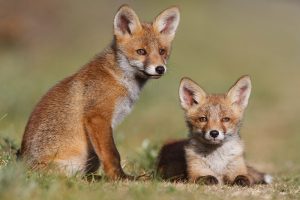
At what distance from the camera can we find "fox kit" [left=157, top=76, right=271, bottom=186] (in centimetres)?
924

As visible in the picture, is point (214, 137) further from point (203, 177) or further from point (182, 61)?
point (182, 61)

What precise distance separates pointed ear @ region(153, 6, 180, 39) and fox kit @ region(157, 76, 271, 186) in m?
0.70

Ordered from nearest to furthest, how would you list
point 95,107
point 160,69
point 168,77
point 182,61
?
point 95,107, point 160,69, point 168,77, point 182,61

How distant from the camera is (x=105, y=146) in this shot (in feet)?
27.7

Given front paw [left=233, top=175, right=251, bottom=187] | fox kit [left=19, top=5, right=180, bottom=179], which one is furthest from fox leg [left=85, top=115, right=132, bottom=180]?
front paw [left=233, top=175, right=251, bottom=187]

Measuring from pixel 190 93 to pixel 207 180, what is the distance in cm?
149

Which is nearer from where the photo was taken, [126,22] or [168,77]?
[126,22]

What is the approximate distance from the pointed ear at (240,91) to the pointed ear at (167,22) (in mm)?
1099

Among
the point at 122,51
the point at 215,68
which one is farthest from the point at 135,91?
the point at 215,68

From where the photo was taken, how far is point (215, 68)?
29.4 m

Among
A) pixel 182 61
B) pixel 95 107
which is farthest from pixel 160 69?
pixel 182 61

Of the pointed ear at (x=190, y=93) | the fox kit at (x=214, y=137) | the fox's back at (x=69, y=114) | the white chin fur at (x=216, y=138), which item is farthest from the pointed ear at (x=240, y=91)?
the fox's back at (x=69, y=114)

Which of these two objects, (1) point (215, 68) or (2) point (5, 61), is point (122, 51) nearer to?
(2) point (5, 61)

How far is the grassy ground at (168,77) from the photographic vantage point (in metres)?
7.88
